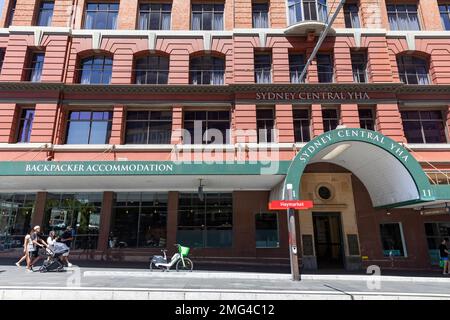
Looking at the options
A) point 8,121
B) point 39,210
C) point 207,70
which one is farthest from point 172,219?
point 8,121

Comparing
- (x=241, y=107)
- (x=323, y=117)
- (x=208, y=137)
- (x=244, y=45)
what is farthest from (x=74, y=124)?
(x=323, y=117)

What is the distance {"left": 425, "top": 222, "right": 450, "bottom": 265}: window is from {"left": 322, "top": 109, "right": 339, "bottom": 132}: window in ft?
26.5

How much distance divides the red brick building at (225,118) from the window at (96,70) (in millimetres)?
86

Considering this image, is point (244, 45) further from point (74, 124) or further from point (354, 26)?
point (74, 124)

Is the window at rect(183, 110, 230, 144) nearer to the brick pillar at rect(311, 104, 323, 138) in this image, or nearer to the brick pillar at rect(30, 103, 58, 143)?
the brick pillar at rect(311, 104, 323, 138)

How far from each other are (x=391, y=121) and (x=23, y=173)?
2094cm

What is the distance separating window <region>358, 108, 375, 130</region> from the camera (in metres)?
19.6

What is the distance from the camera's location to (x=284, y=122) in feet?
63.1

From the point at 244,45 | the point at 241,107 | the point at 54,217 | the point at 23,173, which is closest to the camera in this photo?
the point at 23,173

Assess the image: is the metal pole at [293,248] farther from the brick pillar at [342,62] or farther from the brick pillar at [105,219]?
the brick pillar at [105,219]

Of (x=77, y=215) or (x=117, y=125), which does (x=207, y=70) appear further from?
(x=77, y=215)

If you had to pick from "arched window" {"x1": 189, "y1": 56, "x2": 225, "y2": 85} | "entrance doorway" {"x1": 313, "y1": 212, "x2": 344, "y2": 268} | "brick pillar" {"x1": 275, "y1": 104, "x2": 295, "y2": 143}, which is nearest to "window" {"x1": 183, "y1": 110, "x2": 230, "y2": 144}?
"arched window" {"x1": 189, "y1": 56, "x2": 225, "y2": 85}

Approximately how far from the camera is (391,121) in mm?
19000

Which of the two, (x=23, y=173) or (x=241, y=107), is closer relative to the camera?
Answer: (x=23, y=173)
